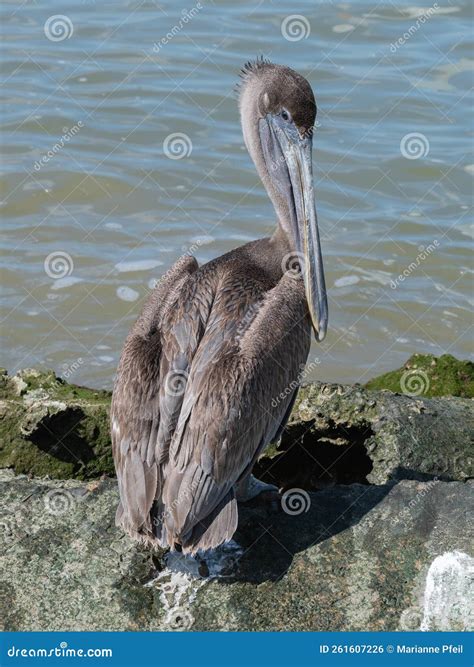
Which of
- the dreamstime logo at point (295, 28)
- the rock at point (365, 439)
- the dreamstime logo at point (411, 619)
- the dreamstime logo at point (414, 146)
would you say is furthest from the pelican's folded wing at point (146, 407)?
the dreamstime logo at point (295, 28)

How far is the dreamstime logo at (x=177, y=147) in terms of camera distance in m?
13.8

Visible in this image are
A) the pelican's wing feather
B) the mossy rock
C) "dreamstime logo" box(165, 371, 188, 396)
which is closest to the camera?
the pelican's wing feather

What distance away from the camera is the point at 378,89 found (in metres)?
15.5

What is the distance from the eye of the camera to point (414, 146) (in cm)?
1389

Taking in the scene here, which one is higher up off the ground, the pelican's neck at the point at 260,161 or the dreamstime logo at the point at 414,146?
the dreamstime logo at the point at 414,146

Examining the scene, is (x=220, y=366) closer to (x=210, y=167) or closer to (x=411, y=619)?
(x=411, y=619)

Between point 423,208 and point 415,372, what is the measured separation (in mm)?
5677

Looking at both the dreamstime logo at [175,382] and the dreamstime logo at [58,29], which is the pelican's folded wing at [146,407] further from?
the dreamstime logo at [58,29]
